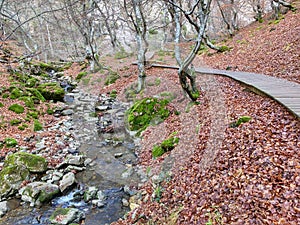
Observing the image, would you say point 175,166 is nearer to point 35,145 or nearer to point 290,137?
point 290,137

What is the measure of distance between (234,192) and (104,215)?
3.16 m

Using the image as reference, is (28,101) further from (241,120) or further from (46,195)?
(241,120)

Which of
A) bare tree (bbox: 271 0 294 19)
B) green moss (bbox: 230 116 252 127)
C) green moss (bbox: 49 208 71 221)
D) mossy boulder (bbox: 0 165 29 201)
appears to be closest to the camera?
green moss (bbox: 49 208 71 221)

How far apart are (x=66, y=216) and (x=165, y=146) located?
11.0 feet

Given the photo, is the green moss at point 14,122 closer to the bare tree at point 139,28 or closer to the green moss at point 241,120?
the bare tree at point 139,28

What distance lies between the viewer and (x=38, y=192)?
19.2ft

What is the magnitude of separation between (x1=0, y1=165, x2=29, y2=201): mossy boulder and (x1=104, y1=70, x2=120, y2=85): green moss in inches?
437

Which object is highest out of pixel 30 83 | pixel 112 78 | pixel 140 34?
pixel 140 34

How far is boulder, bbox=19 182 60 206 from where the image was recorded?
5.76m

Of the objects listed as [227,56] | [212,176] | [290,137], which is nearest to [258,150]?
[290,137]

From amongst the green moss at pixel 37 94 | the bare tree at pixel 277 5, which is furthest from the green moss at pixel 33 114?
the bare tree at pixel 277 5

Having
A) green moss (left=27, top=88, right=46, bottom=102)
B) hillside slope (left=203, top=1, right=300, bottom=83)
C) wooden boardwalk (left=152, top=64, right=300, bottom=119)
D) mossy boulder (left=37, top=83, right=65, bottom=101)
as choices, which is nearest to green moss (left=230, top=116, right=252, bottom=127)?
wooden boardwalk (left=152, top=64, right=300, bottom=119)

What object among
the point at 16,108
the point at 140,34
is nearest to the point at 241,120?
the point at 140,34

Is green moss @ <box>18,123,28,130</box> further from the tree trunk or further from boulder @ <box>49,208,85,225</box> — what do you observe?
the tree trunk
